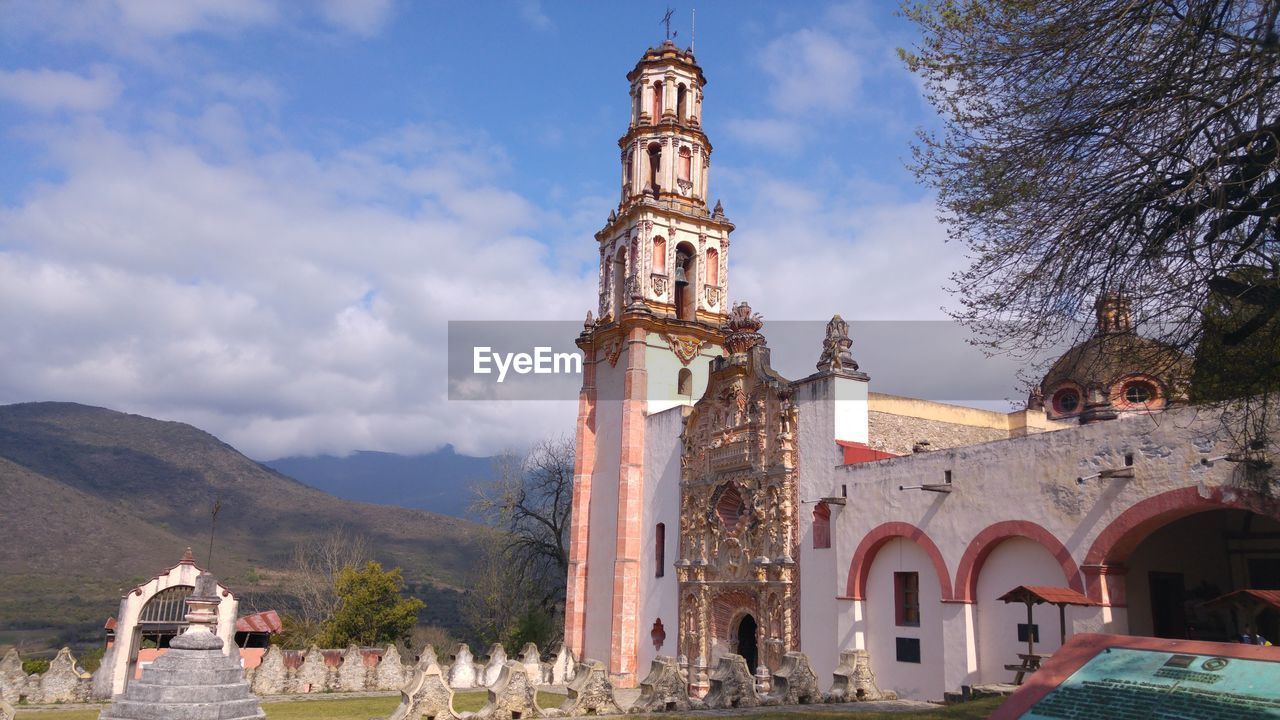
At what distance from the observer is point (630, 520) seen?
89.0 feet

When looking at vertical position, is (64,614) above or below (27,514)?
below

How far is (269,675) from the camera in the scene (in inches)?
962

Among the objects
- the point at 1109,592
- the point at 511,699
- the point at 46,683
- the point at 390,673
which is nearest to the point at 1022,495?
the point at 1109,592

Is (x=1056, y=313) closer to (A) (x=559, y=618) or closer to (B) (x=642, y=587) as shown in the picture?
(B) (x=642, y=587)

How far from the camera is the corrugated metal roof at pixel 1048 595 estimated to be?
13.3 metres

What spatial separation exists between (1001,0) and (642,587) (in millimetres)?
20252

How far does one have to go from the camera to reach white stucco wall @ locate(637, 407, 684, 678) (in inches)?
1007

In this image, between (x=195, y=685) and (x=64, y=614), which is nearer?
(x=195, y=685)

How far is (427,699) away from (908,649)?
8.69 metres

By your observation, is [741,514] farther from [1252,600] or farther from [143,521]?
[143,521]

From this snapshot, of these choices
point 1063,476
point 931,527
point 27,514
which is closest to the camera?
point 1063,476

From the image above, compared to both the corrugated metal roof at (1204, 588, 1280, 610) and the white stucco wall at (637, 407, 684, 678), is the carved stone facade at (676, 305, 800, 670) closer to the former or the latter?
the white stucco wall at (637, 407, 684, 678)

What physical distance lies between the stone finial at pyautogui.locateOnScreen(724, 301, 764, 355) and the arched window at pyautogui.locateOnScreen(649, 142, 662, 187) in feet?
25.6

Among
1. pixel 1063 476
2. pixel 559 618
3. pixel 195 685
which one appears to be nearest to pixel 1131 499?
pixel 1063 476
